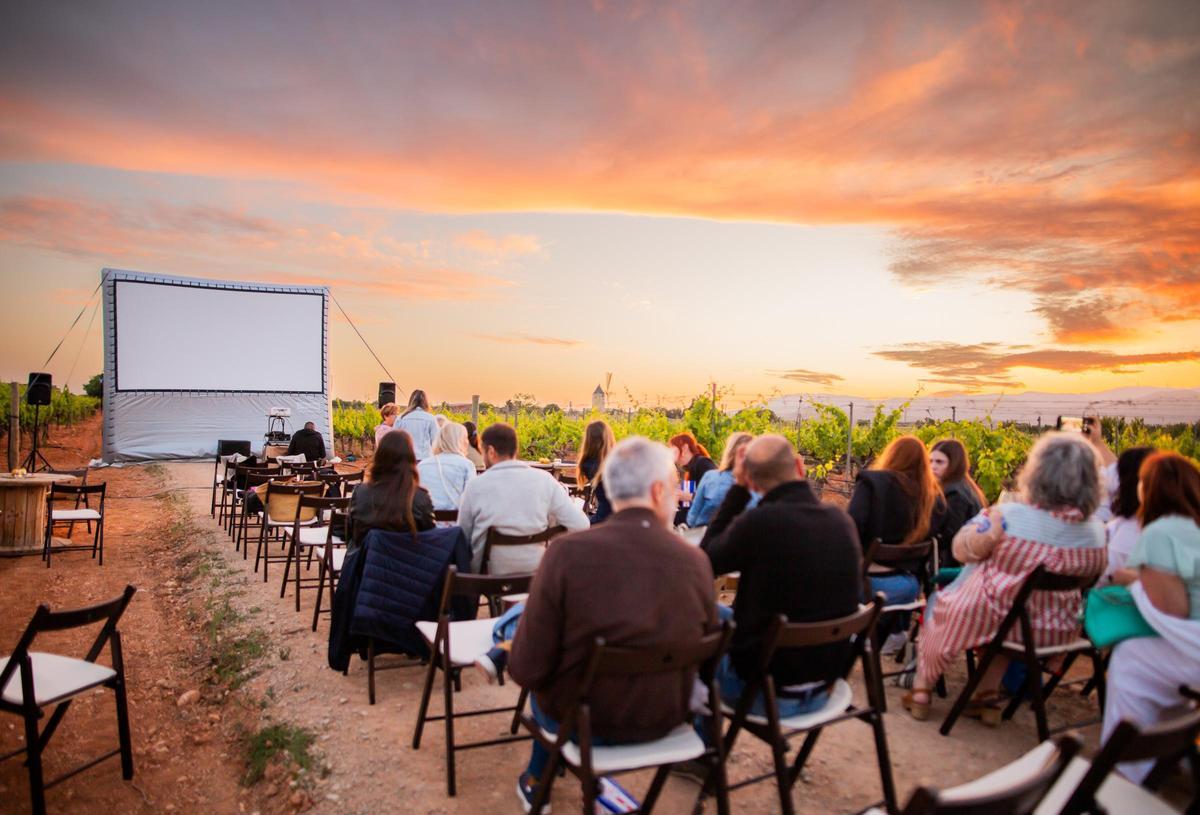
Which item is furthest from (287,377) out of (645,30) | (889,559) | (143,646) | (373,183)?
(889,559)

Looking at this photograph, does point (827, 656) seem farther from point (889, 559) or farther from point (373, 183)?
point (373, 183)

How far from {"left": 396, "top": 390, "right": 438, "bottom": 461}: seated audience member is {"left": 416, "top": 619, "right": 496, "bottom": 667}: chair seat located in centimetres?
413

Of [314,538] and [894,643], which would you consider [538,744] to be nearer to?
[894,643]

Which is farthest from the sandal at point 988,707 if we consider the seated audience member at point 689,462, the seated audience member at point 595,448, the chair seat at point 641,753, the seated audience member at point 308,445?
the seated audience member at point 308,445

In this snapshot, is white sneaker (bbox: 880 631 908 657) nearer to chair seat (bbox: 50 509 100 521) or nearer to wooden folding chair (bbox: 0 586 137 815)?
wooden folding chair (bbox: 0 586 137 815)

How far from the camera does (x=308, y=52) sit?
10.2m

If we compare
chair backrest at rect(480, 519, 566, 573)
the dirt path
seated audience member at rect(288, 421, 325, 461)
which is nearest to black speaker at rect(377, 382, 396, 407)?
seated audience member at rect(288, 421, 325, 461)

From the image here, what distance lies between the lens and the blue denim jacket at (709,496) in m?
3.89

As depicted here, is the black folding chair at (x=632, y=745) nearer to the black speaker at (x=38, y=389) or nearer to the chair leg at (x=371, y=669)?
the chair leg at (x=371, y=669)

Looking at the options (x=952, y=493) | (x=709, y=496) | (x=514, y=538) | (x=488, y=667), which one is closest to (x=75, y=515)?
(x=514, y=538)

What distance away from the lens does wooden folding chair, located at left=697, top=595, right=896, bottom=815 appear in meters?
1.99

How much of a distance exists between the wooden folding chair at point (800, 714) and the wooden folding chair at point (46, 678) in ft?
6.88

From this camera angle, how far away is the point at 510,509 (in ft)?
11.3

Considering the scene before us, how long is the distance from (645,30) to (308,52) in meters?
4.82
